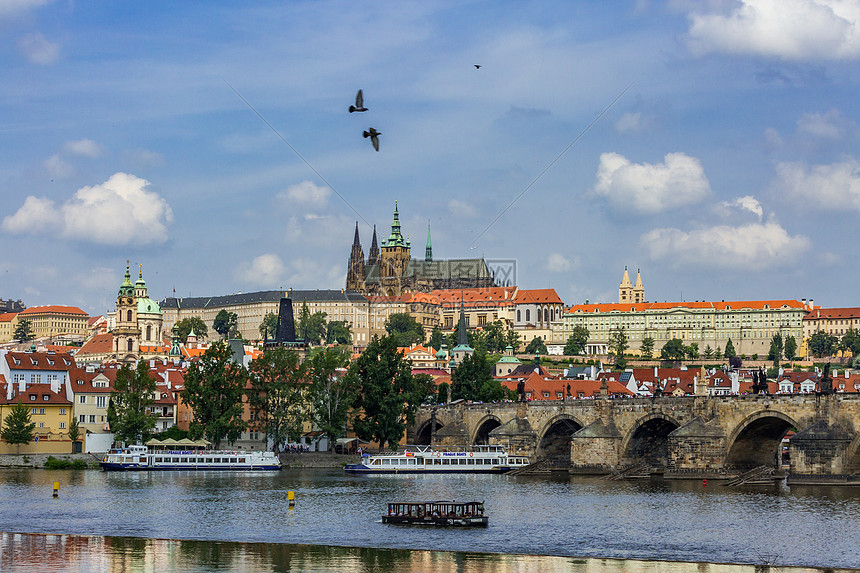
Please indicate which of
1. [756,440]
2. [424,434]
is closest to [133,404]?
[424,434]

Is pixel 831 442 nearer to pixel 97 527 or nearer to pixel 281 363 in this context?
pixel 97 527

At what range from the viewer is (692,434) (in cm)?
7831

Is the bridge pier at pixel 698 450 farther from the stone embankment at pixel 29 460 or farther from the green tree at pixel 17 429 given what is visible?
the green tree at pixel 17 429

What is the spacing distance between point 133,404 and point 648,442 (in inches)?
1585

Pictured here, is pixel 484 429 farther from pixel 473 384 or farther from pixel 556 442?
pixel 473 384

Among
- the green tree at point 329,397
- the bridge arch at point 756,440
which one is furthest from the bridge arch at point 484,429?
the bridge arch at point 756,440

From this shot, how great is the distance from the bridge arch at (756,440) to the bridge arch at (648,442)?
20.4ft

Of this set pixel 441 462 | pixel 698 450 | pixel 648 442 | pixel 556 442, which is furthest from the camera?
pixel 441 462

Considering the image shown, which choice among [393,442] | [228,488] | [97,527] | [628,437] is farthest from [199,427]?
[97,527]

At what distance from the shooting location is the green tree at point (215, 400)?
3954 inches

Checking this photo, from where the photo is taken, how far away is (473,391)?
119 m

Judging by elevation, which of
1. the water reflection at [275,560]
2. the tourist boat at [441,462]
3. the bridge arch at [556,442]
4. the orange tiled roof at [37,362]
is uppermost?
the orange tiled roof at [37,362]

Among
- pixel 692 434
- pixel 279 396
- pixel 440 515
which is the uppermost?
pixel 279 396

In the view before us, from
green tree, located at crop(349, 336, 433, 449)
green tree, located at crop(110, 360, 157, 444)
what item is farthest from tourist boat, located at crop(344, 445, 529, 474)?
green tree, located at crop(110, 360, 157, 444)
